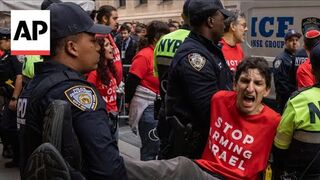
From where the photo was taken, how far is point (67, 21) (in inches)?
83.1

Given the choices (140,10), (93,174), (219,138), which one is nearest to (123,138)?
(219,138)

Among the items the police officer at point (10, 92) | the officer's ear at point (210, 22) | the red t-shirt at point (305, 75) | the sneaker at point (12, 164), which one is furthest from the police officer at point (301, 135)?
the sneaker at point (12, 164)

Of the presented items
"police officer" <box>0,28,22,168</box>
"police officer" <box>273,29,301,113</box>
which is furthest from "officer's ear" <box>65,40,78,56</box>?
"police officer" <box>0,28,22,168</box>

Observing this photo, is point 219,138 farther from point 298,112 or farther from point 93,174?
point 93,174

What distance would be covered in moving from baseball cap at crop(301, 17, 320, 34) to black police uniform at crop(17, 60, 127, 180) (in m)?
3.39

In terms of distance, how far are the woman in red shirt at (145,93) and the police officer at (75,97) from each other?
2955 millimetres

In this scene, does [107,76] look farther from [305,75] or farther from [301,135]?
[301,135]

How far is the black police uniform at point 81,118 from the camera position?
1.98m

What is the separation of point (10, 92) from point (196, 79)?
13.2ft

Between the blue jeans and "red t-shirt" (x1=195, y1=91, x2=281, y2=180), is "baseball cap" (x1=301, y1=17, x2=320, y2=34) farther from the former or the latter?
"red t-shirt" (x1=195, y1=91, x2=281, y2=180)

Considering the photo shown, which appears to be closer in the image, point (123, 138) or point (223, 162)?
point (223, 162)

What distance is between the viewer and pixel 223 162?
2.87 m

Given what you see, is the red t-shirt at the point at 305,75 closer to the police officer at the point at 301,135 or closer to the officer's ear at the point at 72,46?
the police officer at the point at 301,135

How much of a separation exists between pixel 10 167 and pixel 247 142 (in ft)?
14.5
